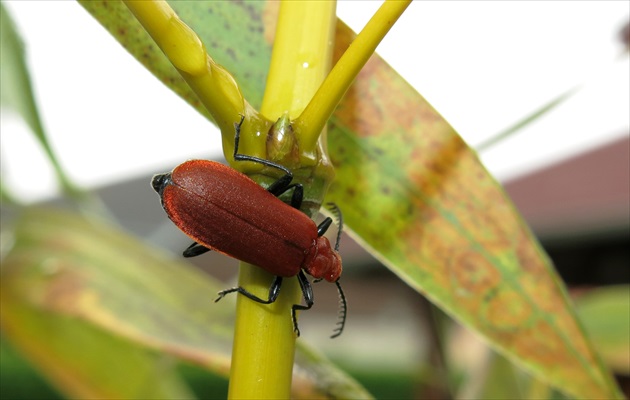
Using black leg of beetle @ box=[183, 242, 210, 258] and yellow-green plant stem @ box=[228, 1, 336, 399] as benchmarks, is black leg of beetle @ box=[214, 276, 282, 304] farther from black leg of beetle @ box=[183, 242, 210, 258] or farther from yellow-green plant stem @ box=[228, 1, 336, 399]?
black leg of beetle @ box=[183, 242, 210, 258]

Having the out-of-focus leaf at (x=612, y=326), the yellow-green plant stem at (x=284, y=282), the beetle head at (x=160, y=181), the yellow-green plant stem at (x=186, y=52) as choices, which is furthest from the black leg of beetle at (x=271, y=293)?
the out-of-focus leaf at (x=612, y=326)

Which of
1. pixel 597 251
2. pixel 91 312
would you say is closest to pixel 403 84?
pixel 91 312

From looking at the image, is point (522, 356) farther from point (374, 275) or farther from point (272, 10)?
point (374, 275)

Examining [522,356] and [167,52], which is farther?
[522,356]

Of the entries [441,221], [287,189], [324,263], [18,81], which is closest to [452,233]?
[441,221]

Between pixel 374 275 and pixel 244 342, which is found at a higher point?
pixel 374 275

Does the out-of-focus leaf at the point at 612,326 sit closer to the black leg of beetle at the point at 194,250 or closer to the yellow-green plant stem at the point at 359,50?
the black leg of beetle at the point at 194,250

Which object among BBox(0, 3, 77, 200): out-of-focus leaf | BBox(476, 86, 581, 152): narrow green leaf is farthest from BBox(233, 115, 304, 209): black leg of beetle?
BBox(0, 3, 77, 200): out-of-focus leaf
